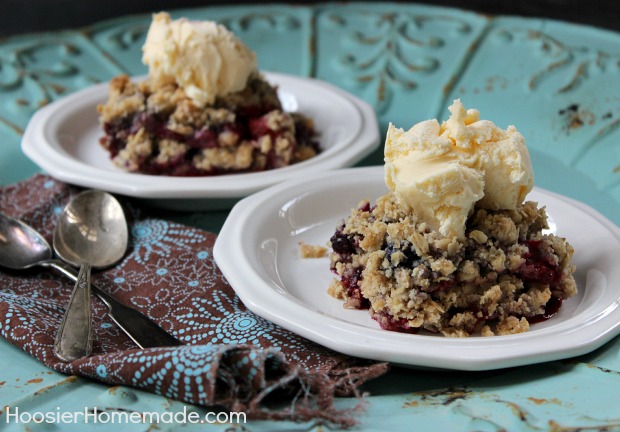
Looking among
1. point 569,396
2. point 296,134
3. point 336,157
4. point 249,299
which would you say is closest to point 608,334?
point 569,396

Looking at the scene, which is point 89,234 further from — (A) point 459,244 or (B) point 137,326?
(A) point 459,244

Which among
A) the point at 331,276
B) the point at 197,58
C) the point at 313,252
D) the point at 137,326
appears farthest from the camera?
the point at 197,58

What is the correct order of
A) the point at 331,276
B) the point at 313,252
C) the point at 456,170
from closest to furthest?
1. the point at 456,170
2. the point at 331,276
3. the point at 313,252

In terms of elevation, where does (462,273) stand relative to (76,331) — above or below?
above

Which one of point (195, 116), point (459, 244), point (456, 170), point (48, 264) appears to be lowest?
point (48, 264)

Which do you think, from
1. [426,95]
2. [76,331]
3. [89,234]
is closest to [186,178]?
[89,234]

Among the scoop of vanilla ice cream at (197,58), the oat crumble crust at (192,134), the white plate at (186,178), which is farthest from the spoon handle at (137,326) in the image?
the scoop of vanilla ice cream at (197,58)

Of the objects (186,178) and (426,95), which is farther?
(426,95)

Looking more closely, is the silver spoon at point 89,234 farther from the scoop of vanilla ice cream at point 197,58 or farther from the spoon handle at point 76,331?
the scoop of vanilla ice cream at point 197,58
